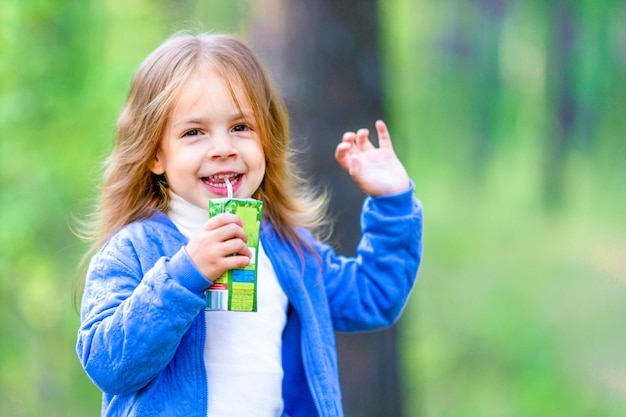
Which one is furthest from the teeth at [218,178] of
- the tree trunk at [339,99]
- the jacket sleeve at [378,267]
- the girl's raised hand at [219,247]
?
the tree trunk at [339,99]

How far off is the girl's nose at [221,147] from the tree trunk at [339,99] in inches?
61.6

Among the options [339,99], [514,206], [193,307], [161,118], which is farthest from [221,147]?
[514,206]

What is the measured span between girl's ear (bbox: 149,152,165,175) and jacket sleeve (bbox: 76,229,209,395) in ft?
1.01

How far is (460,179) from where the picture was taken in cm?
807

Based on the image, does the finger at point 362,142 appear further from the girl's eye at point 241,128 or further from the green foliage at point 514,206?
the green foliage at point 514,206

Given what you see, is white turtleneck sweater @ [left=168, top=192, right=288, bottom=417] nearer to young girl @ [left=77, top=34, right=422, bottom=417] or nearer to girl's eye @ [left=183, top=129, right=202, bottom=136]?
young girl @ [left=77, top=34, right=422, bottom=417]

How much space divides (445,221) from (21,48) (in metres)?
4.79

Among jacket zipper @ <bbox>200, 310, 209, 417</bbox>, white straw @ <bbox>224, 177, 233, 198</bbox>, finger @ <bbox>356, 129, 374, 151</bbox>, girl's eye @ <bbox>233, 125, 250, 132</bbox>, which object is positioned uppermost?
finger @ <bbox>356, 129, 374, 151</bbox>

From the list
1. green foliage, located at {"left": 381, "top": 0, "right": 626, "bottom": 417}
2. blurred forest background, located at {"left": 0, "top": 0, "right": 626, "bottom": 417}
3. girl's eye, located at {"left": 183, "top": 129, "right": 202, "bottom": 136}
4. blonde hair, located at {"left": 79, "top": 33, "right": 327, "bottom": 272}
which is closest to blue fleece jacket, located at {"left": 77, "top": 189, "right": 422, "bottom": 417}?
blonde hair, located at {"left": 79, "top": 33, "right": 327, "bottom": 272}

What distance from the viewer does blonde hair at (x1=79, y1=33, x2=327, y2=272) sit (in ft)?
7.05

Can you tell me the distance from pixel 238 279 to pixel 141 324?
0.75 feet

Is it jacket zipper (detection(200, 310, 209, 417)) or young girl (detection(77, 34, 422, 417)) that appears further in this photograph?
jacket zipper (detection(200, 310, 209, 417))

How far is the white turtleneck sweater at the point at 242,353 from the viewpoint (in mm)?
2039

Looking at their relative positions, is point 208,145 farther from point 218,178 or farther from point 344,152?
point 344,152
